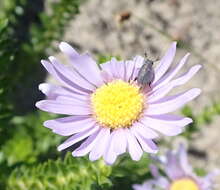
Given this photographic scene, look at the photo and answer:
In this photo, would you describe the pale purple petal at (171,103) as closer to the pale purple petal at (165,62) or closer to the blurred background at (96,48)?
the pale purple petal at (165,62)

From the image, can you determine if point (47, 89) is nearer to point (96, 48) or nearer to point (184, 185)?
point (184, 185)

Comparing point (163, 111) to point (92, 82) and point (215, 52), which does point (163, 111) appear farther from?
point (215, 52)

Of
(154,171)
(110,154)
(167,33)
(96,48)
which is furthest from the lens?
(96,48)

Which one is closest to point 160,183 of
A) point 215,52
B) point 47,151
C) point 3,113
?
point 47,151

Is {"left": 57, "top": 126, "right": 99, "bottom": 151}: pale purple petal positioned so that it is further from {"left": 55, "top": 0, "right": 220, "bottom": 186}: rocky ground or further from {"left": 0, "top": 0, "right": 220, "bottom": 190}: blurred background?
{"left": 55, "top": 0, "right": 220, "bottom": 186}: rocky ground

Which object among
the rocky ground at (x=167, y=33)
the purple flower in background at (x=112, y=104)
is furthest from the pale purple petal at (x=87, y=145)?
the rocky ground at (x=167, y=33)

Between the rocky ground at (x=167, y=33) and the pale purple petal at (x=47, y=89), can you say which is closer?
the pale purple petal at (x=47, y=89)

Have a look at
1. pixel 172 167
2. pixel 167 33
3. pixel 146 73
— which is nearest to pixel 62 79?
pixel 146 73
